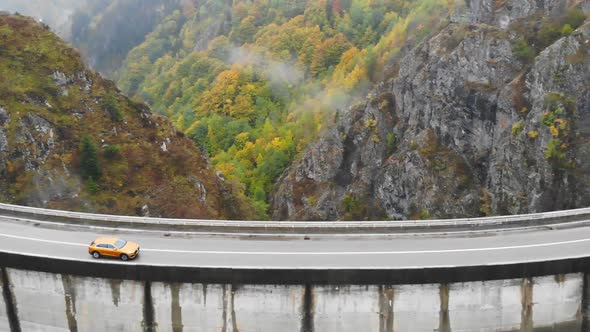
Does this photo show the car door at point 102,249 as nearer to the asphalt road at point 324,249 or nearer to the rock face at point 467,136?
the asphalt road at point 324,249

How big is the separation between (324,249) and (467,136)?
53.1 meters

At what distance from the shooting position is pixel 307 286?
3139cm

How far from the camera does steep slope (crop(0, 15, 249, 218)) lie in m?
60.6

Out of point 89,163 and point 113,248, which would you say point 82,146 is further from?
point 113,248

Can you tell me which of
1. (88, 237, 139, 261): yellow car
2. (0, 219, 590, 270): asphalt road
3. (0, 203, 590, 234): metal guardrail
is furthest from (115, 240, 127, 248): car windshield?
(0, 203, 590, 234): metal guardrail

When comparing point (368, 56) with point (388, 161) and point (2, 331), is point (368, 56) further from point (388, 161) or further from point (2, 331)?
point (2, 331)

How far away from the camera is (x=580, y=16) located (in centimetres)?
7556

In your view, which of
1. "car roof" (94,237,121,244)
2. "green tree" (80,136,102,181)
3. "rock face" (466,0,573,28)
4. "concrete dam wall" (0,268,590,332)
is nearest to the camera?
"concrete dam wall" (0,268,590,332)

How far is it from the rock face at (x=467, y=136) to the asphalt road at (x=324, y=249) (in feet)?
109

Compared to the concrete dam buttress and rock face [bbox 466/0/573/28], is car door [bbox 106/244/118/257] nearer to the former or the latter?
the concrete dam buttress

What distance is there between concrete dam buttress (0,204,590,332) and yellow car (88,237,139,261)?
0.50 m

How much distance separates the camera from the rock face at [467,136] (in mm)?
67188

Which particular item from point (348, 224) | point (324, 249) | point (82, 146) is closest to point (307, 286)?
point (324, 249)

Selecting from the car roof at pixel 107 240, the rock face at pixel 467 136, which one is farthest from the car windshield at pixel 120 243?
the rock face at pixel 467 136
